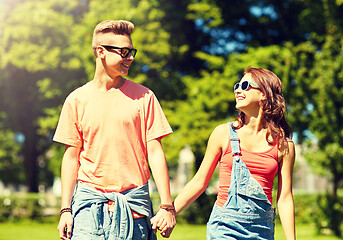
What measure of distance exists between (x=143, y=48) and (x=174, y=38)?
119 inches

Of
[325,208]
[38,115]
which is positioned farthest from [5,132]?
[325,208]

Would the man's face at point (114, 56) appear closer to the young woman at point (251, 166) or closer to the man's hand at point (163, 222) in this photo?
the young woman at point (251, 166)

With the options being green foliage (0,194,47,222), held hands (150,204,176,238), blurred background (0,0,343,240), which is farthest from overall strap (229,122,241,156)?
green foliage (0,194,47,222)

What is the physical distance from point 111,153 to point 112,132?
0.54ft

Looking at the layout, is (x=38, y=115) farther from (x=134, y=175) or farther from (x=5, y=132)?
(x=134, y=175)

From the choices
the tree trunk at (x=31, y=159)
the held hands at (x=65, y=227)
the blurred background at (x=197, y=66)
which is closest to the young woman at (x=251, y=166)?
the held hands at (x=65, y=227)

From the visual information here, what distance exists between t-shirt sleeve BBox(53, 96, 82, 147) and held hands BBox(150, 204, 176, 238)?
85cm

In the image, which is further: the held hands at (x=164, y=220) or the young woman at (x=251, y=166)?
the young woman at (x=251, y=166)

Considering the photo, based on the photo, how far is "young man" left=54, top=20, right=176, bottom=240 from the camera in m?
4.34

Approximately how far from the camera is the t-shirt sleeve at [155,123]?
451 centimetres

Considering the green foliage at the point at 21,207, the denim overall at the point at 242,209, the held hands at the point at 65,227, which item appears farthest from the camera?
the green foliage at the point at 21,207

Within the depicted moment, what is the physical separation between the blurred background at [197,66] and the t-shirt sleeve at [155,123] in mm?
14996

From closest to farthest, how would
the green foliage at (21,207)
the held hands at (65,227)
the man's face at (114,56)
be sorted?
the held hands at (65,227) < the man's face at (114,56) < the green foliage at (21,207)

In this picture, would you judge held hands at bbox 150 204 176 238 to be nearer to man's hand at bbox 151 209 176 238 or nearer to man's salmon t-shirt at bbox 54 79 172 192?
man's hand at bbox 151 209 176 238
